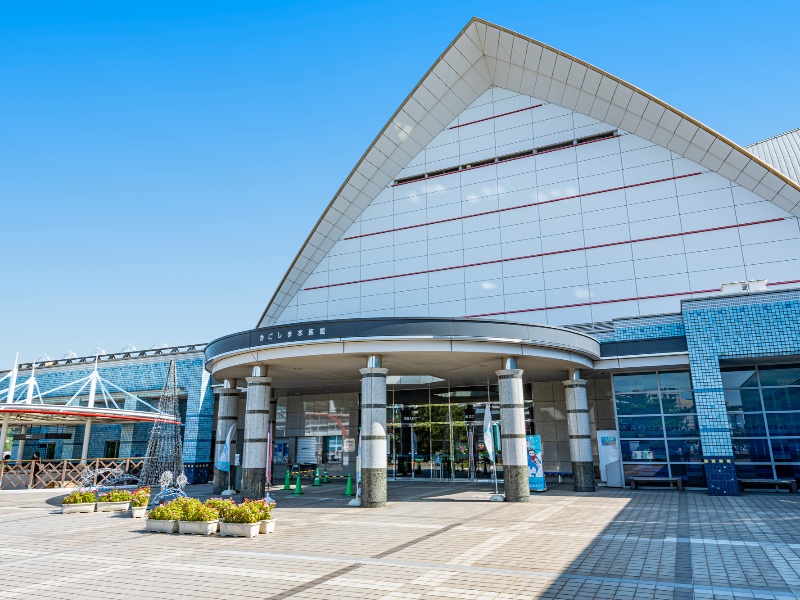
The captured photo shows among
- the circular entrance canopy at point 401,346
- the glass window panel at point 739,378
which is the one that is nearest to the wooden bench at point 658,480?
the glass window panel at point 739,378

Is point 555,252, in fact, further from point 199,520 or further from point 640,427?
point 199,520

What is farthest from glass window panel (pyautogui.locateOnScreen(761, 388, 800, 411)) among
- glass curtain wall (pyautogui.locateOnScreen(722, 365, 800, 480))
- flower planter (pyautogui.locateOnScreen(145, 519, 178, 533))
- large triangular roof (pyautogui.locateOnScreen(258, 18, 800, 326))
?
flower planter (pyautogui.locateOnScreen(145, 519, 178, 533))

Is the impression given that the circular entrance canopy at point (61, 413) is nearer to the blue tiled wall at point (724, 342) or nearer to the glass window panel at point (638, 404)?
the glass window panel at point (638, 404)

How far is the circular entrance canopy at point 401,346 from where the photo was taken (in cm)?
1716

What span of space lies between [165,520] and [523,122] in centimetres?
2761

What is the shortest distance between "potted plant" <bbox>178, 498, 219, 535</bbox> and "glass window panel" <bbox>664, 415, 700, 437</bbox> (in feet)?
63.4

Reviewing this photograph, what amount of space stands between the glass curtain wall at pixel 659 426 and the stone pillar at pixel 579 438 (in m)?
3.31

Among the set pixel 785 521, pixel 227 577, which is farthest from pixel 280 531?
pixel 785 521

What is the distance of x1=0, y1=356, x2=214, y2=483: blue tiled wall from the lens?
30297 mm

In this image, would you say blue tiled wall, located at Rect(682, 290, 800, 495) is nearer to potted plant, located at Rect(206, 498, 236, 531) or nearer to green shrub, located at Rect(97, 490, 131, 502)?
potted plant, located at Rect(206, 498, 236, 531)

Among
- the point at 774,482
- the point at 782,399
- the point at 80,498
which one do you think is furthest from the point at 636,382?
the point at 80,498

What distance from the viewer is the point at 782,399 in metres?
22.1

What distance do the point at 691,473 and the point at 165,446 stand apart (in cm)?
2572

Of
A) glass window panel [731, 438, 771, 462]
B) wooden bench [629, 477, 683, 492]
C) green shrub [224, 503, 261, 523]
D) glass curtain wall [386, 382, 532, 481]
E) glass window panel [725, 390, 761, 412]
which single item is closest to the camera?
green shrub [224, 503, 261, 523]
